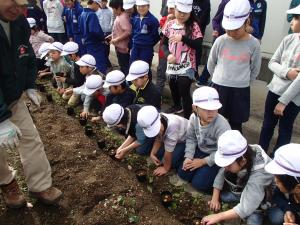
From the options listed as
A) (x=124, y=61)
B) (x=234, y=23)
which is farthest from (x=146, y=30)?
(x=234, y=23)

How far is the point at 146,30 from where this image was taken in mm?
5172

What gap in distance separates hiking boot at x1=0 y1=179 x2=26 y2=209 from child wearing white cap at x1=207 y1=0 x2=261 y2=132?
2429 mm

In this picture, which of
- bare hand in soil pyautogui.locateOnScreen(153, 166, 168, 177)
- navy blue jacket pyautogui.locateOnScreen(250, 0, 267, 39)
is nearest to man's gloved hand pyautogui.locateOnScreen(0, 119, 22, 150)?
bare hand in soil pyautogui.locateOnScreen(153, 166, 168, 177)

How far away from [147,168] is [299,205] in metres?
1.83

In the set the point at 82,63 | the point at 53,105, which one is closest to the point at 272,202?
the point at 82,63

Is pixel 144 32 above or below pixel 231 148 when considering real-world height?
above

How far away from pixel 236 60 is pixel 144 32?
2.15 m

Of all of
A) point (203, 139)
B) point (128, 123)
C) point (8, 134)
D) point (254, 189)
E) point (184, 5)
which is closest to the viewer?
point (8, 134)

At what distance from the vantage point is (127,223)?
3.01m

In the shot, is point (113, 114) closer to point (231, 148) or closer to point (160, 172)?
point (160, 172)

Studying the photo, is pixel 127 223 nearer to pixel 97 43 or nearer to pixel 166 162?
pixel 166 162

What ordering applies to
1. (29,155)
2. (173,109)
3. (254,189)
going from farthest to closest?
1. (173,109)
2. (29,155)
3. (254,189)

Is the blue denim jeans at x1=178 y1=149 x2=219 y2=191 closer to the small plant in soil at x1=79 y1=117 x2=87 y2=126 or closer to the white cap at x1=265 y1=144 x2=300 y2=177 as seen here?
the white cap at x1=265 y1=144 x2=300 y2=177

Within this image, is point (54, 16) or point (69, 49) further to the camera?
point (54, 16)
